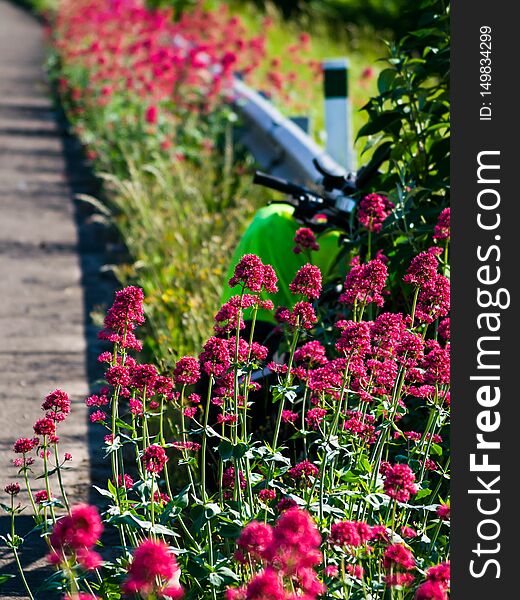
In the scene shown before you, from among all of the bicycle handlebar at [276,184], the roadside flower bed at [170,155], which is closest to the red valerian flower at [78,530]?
the bicycle handlebar at [276,184]

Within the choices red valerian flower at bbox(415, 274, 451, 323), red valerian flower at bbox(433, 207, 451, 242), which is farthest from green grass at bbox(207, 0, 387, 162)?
red valerian flower at bbox(415, 274, 451, 323)

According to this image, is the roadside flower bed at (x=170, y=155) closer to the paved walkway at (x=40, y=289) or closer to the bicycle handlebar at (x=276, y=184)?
the paved walkway at (x=40, y=289)

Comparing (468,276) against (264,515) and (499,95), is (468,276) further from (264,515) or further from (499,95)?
(264,515)

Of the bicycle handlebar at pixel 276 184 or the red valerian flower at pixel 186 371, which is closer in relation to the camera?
the red valerian flower at pixel 186 371

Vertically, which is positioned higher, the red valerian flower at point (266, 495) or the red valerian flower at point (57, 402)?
the red valerian flower at point (57, 402)

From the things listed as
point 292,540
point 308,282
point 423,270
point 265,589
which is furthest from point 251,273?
point 265,589

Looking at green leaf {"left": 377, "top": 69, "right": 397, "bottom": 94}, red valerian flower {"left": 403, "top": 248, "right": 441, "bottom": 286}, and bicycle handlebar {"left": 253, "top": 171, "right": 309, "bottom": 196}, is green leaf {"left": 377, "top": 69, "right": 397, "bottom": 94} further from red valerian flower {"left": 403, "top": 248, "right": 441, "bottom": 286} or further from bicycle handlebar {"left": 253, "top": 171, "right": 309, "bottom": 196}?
red valerian flower {"left": 403, "top": 248, "right": 441, "bottom": 286}

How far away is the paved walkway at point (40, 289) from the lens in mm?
5770

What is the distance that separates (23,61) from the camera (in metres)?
22.1

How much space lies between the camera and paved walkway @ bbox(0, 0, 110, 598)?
18.9 feet

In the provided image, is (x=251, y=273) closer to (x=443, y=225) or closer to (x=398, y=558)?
(x=443, y=225)

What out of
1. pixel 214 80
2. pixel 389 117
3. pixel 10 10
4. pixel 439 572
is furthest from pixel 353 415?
pixel 10 10

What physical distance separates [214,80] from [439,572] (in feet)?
28.2

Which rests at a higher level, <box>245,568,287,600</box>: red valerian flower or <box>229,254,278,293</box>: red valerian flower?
<box>229,254,278,293</box>: red valerian flower
